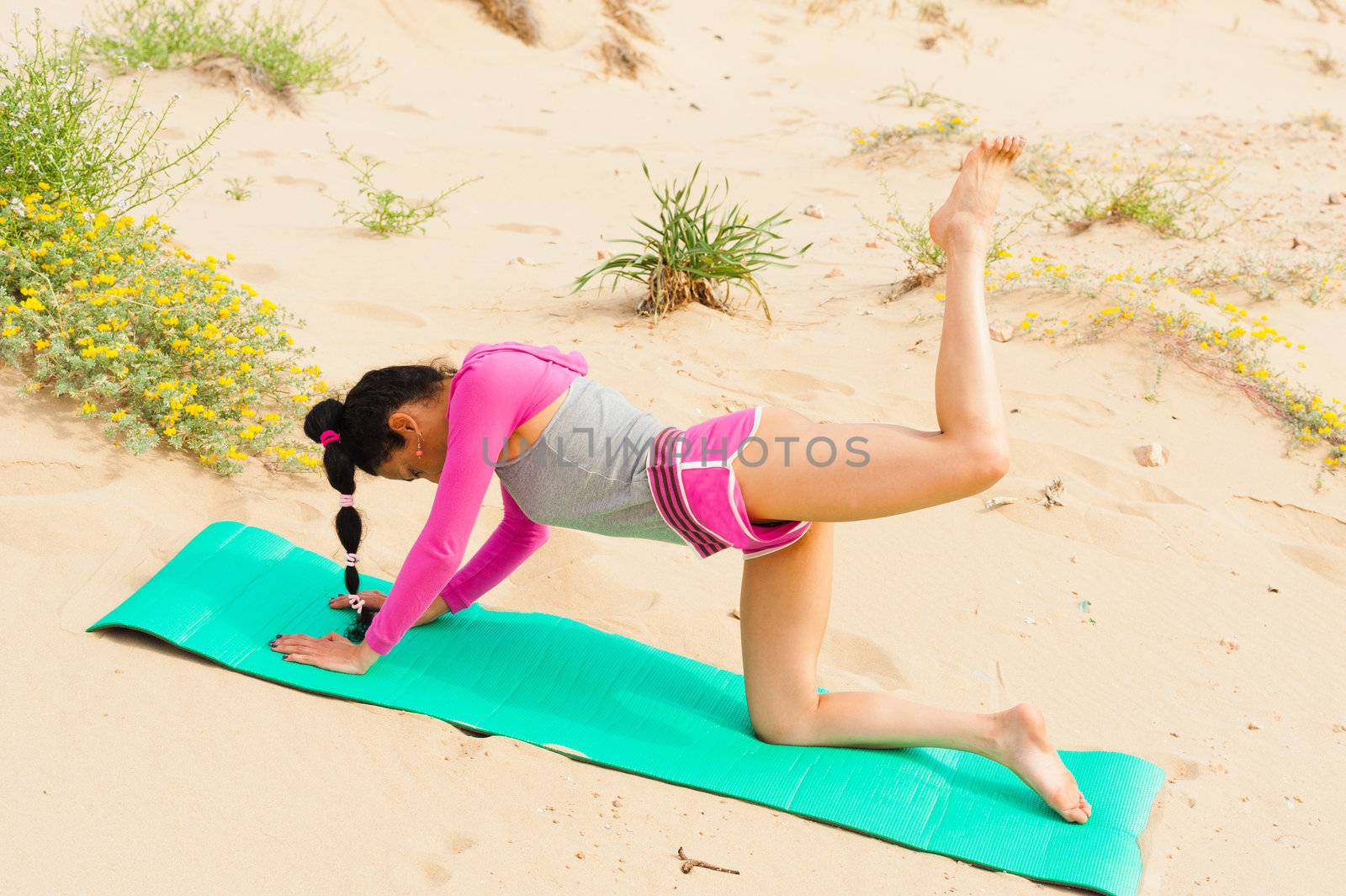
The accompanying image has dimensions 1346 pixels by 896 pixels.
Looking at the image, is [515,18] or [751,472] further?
[515,18]

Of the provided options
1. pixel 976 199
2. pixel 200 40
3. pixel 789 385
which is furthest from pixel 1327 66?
pixel 976 199

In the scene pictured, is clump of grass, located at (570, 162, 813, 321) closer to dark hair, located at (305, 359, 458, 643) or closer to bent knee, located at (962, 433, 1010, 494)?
dark hair, located at (305, 359, 458, 643)

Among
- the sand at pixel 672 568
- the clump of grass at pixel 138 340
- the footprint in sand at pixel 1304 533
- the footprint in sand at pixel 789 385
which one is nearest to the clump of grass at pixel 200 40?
the sand at pixel 672 568

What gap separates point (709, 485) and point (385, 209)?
3975 mm

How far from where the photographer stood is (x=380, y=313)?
493cm

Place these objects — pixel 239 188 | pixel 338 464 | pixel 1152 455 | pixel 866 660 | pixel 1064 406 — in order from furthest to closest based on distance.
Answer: pixel 239 188
pixel 1064 406
pixel 1152 455
pixel 866 660
pixel 338 464

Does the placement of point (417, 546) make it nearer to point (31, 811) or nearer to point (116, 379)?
point (31, 811)

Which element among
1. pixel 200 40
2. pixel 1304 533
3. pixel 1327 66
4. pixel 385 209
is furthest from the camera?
pixel 1327 66

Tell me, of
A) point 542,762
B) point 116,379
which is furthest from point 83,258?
point 542,762

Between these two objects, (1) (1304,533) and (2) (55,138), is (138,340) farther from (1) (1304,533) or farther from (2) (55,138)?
(1) (1304,533)

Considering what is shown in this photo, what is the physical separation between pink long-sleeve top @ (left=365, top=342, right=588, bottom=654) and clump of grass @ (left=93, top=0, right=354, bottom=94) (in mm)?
5715

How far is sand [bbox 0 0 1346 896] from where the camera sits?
2365mm

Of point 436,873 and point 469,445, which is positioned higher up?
point 469,445

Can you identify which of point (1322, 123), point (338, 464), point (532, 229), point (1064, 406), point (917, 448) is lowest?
point (532, 229)
